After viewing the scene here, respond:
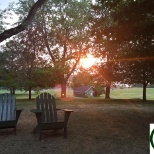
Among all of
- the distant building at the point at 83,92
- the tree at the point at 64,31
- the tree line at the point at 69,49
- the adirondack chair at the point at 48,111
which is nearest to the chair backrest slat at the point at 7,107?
the adirondack chair at the point at 48,111

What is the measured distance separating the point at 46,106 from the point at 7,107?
4.17 ft

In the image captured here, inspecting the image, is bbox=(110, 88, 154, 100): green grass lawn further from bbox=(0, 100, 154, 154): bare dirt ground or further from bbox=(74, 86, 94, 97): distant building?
bbox=(0, 100, 154, 154): bare dirt ground

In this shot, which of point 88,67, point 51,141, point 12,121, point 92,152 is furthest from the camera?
point 88,67

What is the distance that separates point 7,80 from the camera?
20.8 metres

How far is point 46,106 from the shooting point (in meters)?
7.17

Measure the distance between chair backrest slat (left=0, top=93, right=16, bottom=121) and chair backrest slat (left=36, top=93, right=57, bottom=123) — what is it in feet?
3.15

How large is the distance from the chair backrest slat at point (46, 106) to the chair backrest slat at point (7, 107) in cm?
96

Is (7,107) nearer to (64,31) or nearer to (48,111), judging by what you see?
Answer: (48,111)

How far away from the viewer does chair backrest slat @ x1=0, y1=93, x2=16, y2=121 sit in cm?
736

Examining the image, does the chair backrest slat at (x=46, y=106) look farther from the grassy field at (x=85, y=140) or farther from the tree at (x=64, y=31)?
the tree at (x=64, y=31)

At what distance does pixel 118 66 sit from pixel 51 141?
54.9ft

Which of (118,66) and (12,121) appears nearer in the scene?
(12,121)

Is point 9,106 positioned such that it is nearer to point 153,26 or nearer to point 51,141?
point 51,141

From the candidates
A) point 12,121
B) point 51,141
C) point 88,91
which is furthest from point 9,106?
point 88,91
